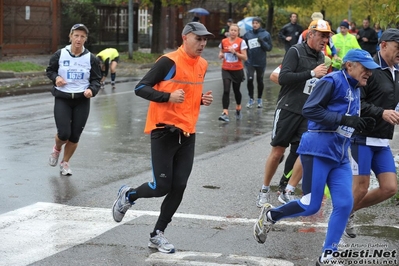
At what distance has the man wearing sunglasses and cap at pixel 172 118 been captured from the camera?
22.2 feet

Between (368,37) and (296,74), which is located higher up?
(296,74)

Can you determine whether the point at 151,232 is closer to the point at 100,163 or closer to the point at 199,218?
the point at 199,218

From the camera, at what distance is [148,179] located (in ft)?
32.4

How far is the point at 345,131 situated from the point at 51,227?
9.48 feet

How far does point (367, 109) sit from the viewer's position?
6.95 metres

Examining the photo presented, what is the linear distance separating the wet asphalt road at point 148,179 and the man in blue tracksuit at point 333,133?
1.89 feet

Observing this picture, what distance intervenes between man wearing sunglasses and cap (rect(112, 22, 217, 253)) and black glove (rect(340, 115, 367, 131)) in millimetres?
1332

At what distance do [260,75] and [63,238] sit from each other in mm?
11614

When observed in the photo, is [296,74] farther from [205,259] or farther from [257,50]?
[257,50]

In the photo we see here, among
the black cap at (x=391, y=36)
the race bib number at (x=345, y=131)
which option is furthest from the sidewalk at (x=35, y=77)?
the race bib number at (x=345, y=131)

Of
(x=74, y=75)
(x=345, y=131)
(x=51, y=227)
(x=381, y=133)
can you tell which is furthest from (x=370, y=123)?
(x=74, y=75)

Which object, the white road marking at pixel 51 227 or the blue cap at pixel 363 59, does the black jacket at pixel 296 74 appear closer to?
the white road marking at pixel 51 227

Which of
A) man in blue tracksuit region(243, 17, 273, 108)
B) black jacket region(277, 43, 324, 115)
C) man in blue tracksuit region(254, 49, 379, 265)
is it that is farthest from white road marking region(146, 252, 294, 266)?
man in blue tracksuit region(243, 17, 273, 108)

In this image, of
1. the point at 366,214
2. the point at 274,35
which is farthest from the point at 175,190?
the point at 274,35
